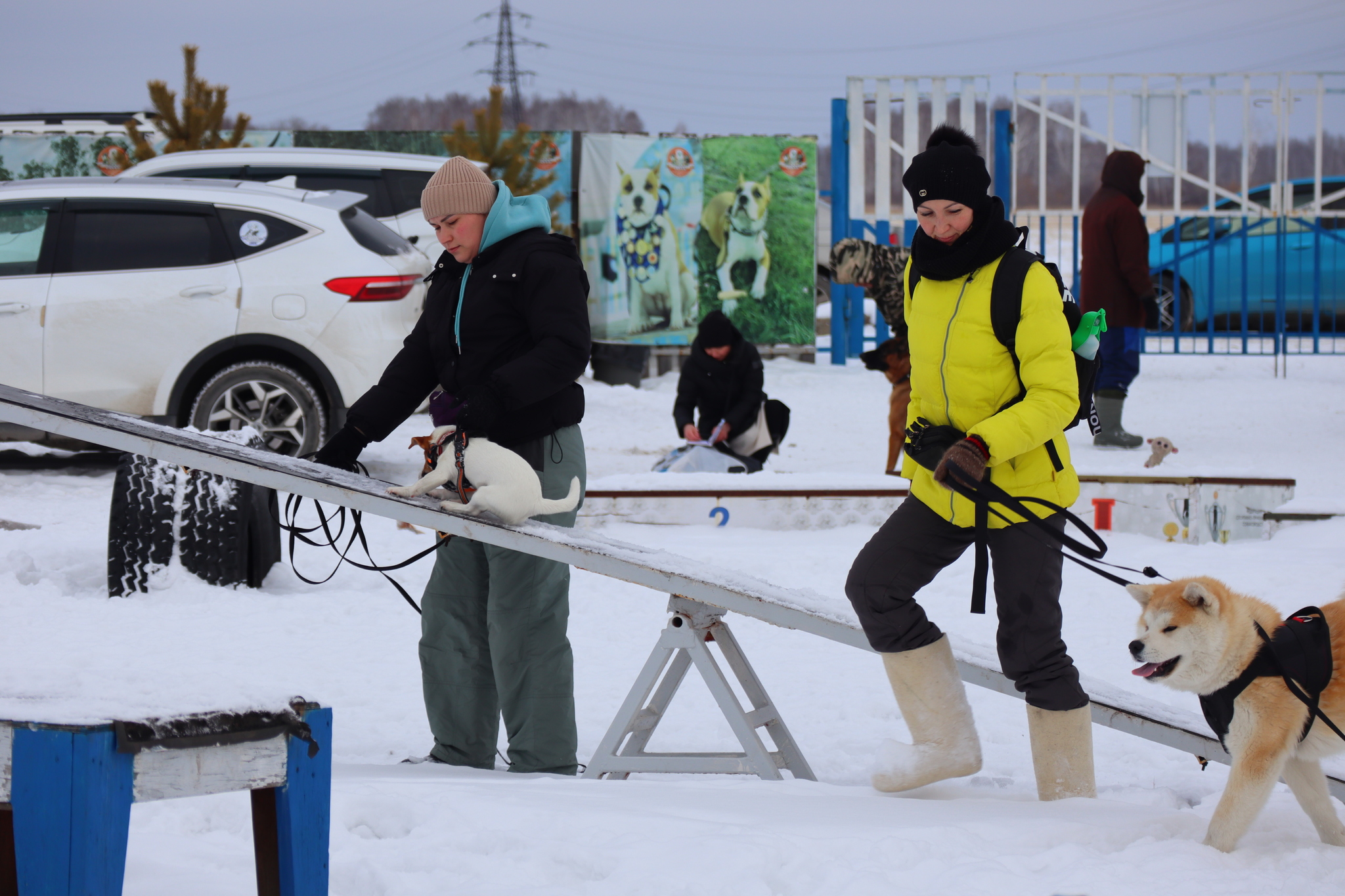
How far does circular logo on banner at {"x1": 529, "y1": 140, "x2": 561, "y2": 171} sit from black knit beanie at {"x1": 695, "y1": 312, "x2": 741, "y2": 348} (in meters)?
6.28

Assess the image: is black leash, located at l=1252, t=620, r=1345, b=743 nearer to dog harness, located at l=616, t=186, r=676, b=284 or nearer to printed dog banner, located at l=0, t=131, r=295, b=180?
dog harness, located at l=616, t=186, r=676, b=284

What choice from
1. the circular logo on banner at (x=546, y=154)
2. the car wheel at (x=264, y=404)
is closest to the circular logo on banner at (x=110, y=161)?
the circular logo on banner at (x=546, y=154)

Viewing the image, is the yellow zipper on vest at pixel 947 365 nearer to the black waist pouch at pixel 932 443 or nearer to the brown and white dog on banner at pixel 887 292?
the black waist pouch at pixel 932 443

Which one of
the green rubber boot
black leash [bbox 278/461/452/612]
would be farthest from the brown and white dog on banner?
black leash [bbox 278/461/452/612]

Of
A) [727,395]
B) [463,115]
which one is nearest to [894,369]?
[727,395]

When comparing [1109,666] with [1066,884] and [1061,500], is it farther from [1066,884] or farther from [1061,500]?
[1066,884]

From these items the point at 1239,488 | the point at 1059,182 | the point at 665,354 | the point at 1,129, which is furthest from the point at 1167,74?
the point at 1059,182

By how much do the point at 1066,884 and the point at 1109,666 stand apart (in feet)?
Result: 7.33

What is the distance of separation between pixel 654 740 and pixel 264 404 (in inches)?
164

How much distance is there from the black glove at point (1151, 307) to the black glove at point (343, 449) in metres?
6.56

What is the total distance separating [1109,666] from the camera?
429 centimetres

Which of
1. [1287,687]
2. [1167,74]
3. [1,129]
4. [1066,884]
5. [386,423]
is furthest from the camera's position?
[1,129]

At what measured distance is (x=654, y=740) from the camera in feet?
12.2

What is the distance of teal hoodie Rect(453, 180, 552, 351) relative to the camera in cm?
317
